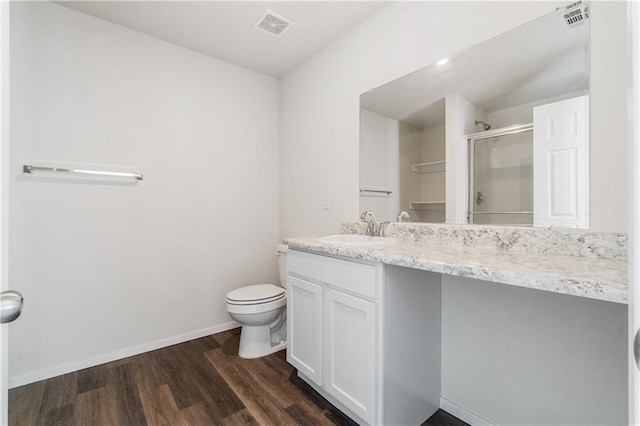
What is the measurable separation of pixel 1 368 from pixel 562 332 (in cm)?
162

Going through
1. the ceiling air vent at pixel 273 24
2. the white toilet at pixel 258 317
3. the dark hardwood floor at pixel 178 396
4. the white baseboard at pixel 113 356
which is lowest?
the dark hardwood floor at pixel 178 396

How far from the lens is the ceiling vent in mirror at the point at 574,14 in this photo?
43.3 inches

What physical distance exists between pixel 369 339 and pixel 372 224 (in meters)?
0.80

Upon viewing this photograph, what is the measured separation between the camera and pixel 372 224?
1878 millimetres

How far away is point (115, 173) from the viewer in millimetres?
2000

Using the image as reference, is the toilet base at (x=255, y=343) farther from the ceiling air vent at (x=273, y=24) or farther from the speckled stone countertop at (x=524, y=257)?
the ceiling air vent at (x=273, y=24)

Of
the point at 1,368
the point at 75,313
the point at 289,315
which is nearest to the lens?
the point at 1,368

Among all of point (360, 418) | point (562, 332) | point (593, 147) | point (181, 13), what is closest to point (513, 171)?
point (593, 147)

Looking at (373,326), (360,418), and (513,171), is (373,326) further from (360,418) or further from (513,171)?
(513,171)

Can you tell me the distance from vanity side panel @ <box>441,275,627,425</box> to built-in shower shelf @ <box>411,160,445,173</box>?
60 cm

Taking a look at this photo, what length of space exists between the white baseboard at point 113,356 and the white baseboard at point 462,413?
69.0 inches

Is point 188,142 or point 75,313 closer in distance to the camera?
point 75,313

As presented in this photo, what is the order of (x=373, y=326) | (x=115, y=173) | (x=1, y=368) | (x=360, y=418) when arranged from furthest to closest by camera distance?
(x=115, y=173)
(x=360, y=418)
(x=373, y=326)
(x=1, y=368)

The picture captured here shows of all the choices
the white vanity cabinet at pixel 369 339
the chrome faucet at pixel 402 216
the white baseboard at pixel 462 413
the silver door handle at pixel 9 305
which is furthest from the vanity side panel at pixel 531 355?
the silver door handle at pixel 9 305
